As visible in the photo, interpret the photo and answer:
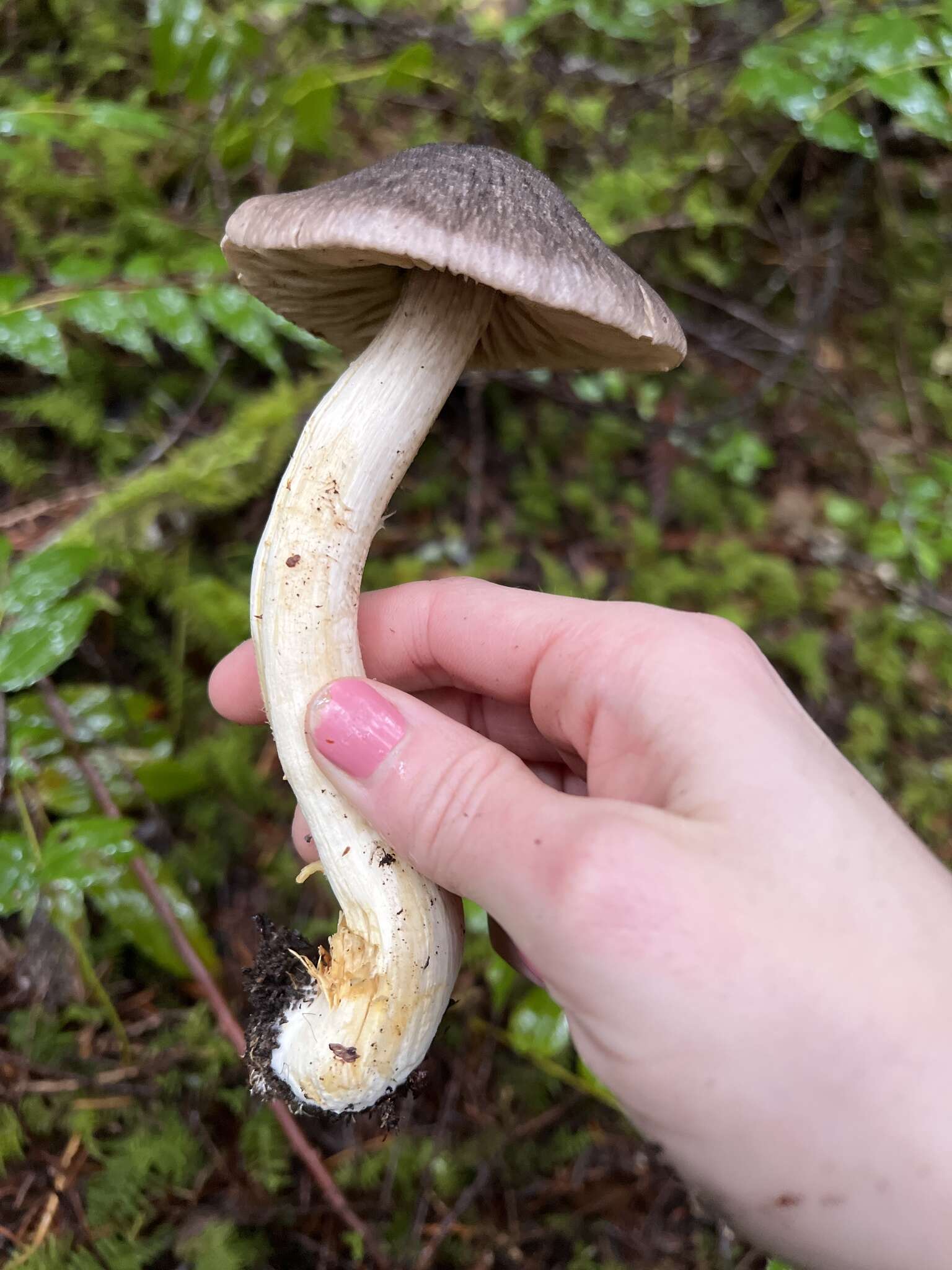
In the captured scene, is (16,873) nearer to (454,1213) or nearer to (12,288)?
(454,1213)

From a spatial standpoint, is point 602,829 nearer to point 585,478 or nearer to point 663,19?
point 585,478

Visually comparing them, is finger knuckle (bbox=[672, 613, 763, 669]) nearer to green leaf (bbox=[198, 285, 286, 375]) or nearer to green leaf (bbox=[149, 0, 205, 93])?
green leaf (bbox=[198, 285, 286, 375])

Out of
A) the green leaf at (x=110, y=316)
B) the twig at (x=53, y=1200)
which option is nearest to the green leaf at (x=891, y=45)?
the green leaf at (x=110, y=316)

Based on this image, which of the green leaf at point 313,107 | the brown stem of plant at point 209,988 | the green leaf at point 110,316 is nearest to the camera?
the brown stem of plant at point 209,988

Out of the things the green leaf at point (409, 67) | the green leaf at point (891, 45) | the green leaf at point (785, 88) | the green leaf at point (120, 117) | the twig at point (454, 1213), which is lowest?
the twig at point (454, 1213)

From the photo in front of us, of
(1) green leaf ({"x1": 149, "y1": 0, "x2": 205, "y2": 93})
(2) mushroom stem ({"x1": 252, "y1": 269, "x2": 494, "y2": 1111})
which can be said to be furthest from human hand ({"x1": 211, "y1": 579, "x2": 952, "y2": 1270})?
(1) green leaf ({"x1": 149, "y1": 0, "x2": 205, "y2": 93})

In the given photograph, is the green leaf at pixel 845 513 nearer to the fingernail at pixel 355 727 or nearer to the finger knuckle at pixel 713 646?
the finger knuckle at pixel 713 646

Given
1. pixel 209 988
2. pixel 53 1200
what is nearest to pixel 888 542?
pixel 209 988
